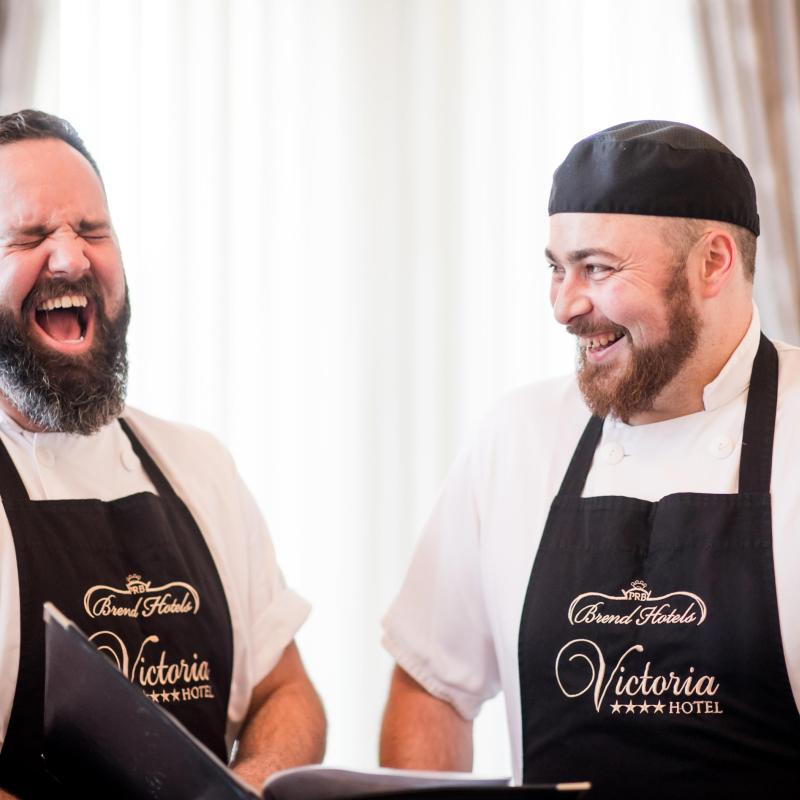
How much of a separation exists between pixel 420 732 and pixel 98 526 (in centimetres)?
67

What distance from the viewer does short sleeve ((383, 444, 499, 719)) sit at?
2064 mm

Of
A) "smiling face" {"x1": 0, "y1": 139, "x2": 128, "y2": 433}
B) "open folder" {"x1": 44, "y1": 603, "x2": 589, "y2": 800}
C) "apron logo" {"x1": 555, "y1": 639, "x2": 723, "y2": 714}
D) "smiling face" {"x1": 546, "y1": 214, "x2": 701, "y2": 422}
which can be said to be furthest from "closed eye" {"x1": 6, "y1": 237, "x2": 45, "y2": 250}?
"apron logo" {"x1": 555, "y1": 639, "x2": 723, "y2": 714}

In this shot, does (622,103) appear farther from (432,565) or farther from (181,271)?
(432,565)

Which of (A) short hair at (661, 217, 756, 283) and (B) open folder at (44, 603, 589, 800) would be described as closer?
(B) open folder at (44, 603, 589, 800)

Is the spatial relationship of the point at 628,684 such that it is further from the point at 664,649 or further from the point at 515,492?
the point at 515,492

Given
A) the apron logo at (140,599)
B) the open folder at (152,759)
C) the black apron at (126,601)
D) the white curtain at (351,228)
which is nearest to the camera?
the open folder at (152,759)

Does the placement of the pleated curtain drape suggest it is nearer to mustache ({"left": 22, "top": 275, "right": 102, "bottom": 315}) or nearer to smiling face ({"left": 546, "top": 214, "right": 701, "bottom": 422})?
smiling face ({"left": 546, "top": 214, "right": 701, "bottom": 422})

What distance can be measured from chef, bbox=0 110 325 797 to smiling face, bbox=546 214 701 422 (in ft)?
2.35

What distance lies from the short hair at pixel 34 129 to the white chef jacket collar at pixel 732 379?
1.16m

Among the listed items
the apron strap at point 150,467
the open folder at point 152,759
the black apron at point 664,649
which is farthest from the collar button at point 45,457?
the black apron at point 664,649

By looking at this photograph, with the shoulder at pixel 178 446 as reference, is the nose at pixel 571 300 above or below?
above

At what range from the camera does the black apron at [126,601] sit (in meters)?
1.69

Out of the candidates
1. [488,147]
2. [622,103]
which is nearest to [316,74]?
[488,147]

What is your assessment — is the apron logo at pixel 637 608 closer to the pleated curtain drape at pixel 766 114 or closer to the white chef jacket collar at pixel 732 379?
the white chef jacket collar at pixel 732 379
